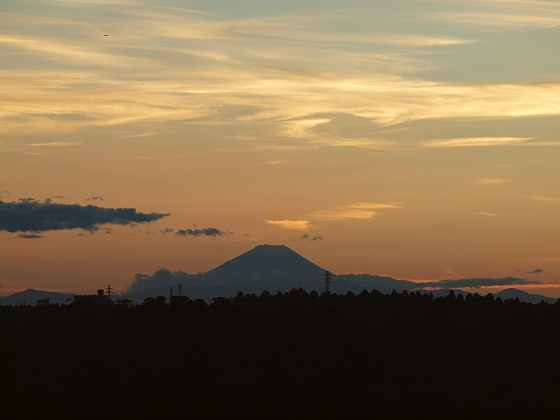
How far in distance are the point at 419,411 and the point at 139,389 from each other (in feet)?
166

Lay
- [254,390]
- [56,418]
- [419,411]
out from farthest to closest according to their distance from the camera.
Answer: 1. [254,390]
2. [419,411]
3. [56,418]

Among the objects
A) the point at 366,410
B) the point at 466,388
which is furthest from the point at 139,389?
the point at 466,388

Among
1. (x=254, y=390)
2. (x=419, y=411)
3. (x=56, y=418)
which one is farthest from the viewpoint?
(x=254, y=390)

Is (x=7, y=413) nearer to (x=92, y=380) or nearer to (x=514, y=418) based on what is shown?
(x=92, y=380)

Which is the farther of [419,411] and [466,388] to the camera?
[466,388]

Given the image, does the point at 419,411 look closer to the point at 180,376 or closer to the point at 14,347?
the point at 180,376

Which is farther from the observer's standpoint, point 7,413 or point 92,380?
point 92,380

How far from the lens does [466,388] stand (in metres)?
197

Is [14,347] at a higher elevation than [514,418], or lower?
higher

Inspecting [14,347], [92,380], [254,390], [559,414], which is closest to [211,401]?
[254,390]

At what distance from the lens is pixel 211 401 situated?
600ft

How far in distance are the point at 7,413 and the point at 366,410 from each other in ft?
197

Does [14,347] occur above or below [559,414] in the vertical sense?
above

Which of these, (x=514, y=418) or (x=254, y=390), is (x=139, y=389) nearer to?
(x=254, y=390)
